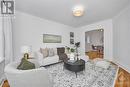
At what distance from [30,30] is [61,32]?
258 cm

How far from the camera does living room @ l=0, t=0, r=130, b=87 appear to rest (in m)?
3.26

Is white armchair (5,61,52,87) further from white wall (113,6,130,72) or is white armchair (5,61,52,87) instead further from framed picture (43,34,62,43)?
framed picture (43,34,62,43)

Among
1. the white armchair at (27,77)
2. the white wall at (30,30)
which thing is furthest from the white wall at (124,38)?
the white armchair at (27,77)

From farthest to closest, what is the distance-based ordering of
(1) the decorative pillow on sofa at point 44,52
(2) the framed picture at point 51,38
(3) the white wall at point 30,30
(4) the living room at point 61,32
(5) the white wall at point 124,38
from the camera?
(2) the framed picture at point 51,38, (1) the decorative pillow on sofa at point 44,52, (3) the white wall at point 30,30, (5) the white wall at point 124,38, (4) the living room at point 61,32

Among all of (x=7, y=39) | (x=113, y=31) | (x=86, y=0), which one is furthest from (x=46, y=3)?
(x=113, y=31)

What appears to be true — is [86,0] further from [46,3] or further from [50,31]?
[50,31]

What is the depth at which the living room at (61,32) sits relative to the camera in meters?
3.26

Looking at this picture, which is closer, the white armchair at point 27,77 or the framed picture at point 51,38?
the white armchair at point 27,77

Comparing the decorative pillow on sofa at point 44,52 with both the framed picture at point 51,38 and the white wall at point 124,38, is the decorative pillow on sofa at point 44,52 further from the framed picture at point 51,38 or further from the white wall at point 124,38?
the white wall at point 124,38

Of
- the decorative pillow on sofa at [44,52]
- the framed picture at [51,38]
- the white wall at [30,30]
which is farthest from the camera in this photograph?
the framed picture at [51,38]

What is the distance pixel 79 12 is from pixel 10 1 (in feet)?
8.66

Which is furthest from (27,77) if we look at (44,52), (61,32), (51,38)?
(61,32)

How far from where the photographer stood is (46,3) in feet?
13.0

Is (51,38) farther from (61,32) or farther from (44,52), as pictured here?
(44,52)
